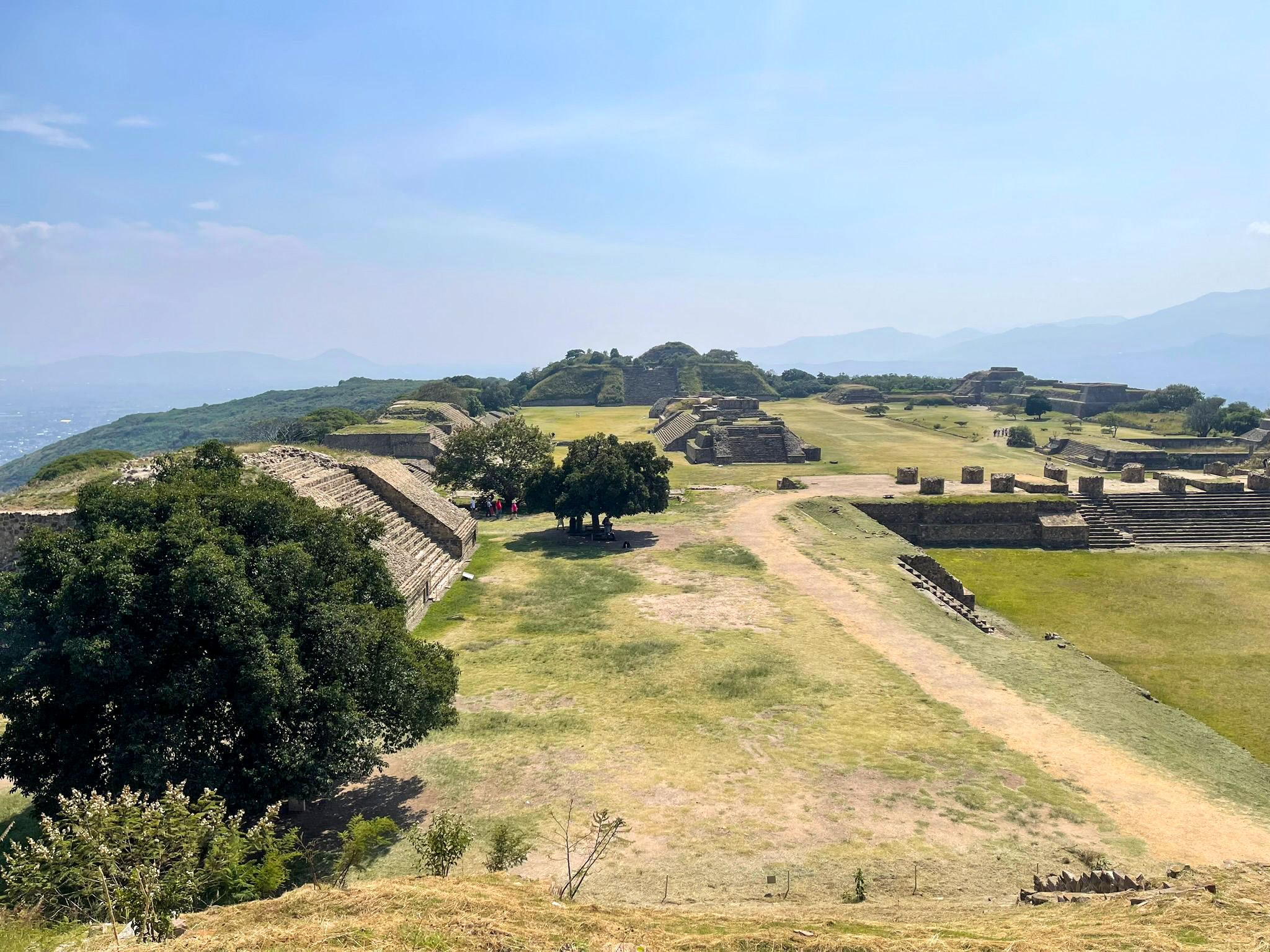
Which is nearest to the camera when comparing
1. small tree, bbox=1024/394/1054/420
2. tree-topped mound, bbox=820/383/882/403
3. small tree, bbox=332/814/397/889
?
small tree, bbox=332/814/397/889

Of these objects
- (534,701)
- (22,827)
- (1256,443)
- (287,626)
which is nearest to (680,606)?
(534,701)

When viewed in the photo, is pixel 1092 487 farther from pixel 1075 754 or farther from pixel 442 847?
pixel 442 847

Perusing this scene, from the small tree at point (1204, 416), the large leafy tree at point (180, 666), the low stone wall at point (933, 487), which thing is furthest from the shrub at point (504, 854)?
the small tree at point (1204, 416)

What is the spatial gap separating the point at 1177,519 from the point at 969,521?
10.5m

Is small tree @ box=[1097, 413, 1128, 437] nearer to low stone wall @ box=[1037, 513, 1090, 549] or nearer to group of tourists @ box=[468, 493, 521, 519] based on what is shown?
low stone wall @ box=[1037, 513, 1090, 549]

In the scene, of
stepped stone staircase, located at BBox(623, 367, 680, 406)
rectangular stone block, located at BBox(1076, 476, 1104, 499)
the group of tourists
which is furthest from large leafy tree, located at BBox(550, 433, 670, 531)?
stepped stone staircase, located at BBox(623, 367, 680, 406)

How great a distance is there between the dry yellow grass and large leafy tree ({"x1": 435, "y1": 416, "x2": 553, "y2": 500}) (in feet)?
99.0

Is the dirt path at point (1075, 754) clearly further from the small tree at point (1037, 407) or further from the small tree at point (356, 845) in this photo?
the small tree at point (1037, 407)

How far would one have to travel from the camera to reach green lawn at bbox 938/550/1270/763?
64.1ft

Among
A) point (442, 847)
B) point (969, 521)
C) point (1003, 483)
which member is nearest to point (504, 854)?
point (442, 847)

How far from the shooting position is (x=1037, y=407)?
87875 millimetres

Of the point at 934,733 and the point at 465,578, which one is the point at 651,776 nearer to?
the point at 934,733

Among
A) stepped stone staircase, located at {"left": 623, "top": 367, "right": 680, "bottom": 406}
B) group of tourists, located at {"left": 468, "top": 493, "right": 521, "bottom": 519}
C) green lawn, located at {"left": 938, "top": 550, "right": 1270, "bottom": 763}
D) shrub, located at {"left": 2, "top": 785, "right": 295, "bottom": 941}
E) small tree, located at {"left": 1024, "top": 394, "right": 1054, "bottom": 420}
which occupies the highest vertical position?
stepped stone staircase, located at {"left": 623, "top": 367, "right": 680, "bottom": 406}

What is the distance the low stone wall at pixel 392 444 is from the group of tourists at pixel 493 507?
18.4 metres
